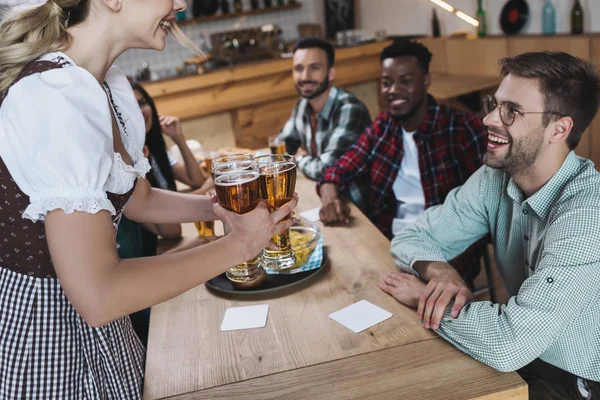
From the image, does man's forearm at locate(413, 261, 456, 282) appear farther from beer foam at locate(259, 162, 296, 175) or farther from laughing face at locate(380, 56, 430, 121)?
laughing face at locate(380, 56, 430, 121)

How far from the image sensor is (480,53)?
4.64 metres

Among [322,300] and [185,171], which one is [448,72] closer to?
[185,171]

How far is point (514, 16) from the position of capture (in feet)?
14.3

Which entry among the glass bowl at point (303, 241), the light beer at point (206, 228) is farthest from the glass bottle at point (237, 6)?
the glass bowl at point (303, 241)

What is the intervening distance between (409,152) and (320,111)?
83 centimetres

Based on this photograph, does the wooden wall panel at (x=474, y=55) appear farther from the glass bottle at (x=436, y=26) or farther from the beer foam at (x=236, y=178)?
the beer foam at (x=236, y=178)

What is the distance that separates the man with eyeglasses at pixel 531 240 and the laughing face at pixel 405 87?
98cm

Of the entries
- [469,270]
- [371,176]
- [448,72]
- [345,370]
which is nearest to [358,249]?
[345,370]

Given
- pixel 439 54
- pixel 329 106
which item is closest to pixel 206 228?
pixel 329 106

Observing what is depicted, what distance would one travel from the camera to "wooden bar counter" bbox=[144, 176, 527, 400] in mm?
1109

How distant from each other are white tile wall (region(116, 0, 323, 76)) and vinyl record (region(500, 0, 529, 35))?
113 inches

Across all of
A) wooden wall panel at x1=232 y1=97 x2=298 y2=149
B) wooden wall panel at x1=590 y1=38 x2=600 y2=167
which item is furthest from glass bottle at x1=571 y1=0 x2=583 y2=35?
wooden wall panel at x1=232 y1=97 x2=298 y2=149

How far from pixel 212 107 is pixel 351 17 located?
2.32 m

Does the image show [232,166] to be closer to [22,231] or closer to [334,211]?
[22,231]
